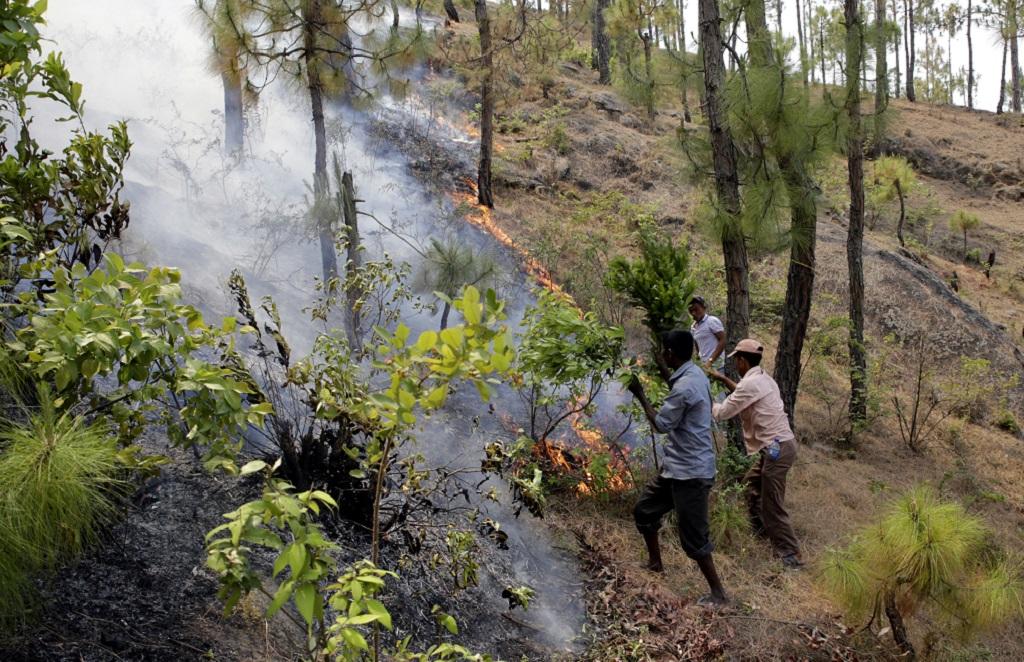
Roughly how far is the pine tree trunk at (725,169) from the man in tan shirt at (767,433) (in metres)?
1.60

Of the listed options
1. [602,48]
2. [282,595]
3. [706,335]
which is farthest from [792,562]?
[602,48]

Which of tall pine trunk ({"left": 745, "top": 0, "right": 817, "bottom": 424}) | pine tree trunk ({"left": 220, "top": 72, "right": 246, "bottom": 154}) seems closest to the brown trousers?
tall pine trunk ({"left": 745, "top": 0, "right": 817, "bottom": 424})

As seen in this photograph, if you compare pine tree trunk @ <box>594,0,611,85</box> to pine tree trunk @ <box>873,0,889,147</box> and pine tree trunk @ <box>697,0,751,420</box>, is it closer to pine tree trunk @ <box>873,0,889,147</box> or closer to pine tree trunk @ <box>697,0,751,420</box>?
pine tree trunk @ <box>873,0,889,147</box>

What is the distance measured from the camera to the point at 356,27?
7887 millimetres

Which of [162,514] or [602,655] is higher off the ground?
[162,514]

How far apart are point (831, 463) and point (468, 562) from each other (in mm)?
7147

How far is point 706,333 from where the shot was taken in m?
7.07

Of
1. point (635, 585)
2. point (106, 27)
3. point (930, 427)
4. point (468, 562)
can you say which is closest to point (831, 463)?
point (930, 427)

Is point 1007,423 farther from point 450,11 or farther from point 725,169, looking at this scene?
point 450,11

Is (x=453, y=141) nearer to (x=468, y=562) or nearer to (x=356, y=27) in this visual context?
(x=356, y=27)

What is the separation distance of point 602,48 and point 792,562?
21657 mm

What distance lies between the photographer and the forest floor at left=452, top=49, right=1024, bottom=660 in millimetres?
4375

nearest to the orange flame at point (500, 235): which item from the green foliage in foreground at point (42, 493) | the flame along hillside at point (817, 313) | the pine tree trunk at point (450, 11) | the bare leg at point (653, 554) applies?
the flame along hillside at point (817, 313)

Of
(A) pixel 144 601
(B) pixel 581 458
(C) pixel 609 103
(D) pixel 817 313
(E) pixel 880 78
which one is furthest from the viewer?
(C) pixel 609 103
